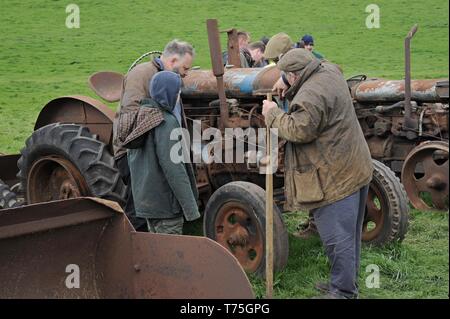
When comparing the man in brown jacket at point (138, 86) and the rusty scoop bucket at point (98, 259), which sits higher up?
the man in brown jacket at point (138, 86)

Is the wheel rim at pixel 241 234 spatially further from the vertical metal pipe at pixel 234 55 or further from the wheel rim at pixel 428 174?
the wheel rim at pixel 428 174

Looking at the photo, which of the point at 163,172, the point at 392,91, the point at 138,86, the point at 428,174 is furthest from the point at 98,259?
the point at 392,91

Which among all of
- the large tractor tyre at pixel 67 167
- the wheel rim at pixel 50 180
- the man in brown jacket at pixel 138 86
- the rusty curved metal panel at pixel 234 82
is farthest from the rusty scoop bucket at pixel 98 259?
the rusty curved metal panel at pixel 234 82

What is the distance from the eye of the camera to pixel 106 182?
211 inches

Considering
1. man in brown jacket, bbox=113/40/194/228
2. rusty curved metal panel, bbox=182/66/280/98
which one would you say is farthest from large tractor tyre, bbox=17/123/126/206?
rusty curved metal panel, bbox=182/66/280/98

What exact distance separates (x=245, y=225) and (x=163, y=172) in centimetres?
96

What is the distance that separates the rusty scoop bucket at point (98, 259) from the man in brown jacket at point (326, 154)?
0.91 m

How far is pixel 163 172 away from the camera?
14.5 feet

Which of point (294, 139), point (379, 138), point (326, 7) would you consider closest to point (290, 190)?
point (294, 139)

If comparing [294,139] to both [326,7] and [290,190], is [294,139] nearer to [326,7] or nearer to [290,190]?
[290,190]

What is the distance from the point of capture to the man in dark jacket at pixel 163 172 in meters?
4.34

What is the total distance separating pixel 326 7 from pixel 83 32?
8397 millimetres

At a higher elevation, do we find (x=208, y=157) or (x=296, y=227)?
(x=208, y=157)

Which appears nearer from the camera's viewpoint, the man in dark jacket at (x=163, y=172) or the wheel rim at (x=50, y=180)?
the man in dark jacket at (x=163, y=172)
